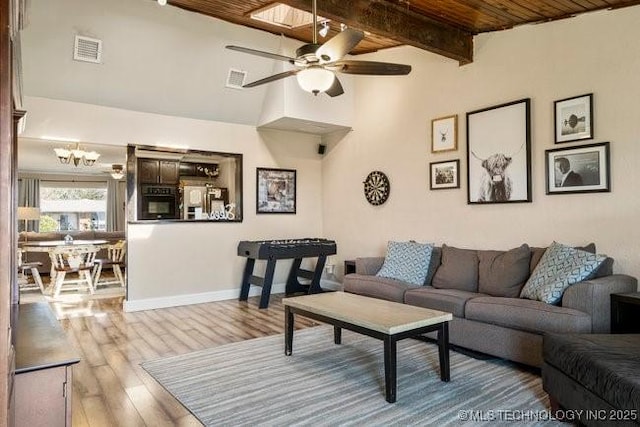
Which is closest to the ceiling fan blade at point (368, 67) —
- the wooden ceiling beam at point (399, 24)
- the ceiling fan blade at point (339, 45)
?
the ceiling fan blade at point (339, 45)

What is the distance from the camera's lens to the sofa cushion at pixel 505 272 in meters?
3.85

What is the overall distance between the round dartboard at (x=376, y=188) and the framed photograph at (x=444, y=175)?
0.75 meters

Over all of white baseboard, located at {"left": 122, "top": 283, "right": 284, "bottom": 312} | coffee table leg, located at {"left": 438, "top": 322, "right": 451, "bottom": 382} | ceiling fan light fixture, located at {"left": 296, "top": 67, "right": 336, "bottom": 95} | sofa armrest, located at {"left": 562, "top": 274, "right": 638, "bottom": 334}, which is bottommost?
white baseboard, located at {"left": 122, "top": 283, "right": 284, "bottom": 312}

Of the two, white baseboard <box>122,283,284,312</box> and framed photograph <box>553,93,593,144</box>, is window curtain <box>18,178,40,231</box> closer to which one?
white baseboard <box>122,283,284,312</box>

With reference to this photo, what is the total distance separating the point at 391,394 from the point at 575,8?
11.8ft

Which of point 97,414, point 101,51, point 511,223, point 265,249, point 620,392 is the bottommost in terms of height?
point 97,414

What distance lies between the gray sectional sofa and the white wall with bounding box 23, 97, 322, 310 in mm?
2096

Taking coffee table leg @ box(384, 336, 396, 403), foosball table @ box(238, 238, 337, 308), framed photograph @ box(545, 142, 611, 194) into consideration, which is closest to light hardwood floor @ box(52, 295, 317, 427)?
foosball table @ box(238, 238, 337, 308)

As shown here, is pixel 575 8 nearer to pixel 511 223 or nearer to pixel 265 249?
pixel 511 223

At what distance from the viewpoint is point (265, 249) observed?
550 cm

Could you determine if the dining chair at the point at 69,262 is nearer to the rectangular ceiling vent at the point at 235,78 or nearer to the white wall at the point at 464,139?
the rectangular ceiling vent at the point at 235,78

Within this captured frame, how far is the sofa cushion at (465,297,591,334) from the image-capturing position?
2962 mm

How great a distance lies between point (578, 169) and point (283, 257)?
3469 mm

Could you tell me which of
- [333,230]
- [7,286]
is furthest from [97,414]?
[333,230]
